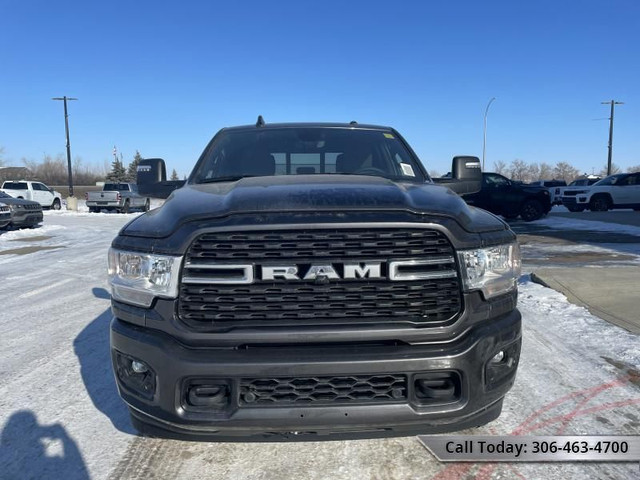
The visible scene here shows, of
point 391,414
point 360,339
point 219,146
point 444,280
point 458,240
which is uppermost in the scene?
point 219,146

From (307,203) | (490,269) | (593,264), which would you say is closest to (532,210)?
(593,264)

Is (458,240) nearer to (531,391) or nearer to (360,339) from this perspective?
(360,339)

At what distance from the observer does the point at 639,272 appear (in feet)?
21.5

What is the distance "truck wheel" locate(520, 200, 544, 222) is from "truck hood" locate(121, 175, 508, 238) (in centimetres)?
1714

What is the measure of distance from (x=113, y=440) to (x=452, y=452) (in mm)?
1866

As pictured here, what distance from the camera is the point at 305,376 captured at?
1.95 meters

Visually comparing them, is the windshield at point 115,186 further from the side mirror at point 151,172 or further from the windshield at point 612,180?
the side mirror at point 151,172

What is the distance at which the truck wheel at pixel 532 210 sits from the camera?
18.1 m

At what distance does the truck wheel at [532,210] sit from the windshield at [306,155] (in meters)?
15.9

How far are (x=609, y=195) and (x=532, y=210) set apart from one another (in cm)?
747

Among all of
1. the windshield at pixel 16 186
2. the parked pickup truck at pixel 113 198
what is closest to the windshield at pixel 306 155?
the parked pickup truck at pixel 113 198

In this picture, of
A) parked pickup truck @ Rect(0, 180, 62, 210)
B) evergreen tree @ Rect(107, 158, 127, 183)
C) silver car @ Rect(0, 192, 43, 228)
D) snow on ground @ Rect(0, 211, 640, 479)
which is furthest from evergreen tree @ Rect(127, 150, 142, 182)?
snow on ground @ Rect(0, 211, 640, 479)

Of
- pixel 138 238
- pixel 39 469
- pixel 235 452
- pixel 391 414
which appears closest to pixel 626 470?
pixel 391 414

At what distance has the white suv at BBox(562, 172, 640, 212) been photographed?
22188 mm
